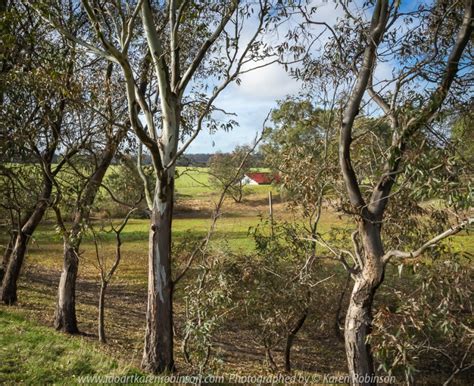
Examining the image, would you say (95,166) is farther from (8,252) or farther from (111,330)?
(8,252)

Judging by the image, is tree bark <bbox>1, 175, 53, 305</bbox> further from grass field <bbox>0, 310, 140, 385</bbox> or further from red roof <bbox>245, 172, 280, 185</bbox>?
red roof <bbox>245, 172, 280, 185</bbox>

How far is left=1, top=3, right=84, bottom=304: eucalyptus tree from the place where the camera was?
24.2 feet

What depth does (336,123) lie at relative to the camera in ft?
25.6

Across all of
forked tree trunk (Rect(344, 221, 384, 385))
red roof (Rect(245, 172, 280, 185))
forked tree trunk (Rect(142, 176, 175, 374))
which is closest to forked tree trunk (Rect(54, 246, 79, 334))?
forked tree trunk (Rect(142, 176, 175, 374))

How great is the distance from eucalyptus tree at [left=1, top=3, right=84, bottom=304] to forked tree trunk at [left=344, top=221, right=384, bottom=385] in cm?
468

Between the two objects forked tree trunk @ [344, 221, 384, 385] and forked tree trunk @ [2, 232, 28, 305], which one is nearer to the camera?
forked tree trunk @ [344, 221, 384, 385]

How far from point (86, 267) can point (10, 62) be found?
36.8 feet

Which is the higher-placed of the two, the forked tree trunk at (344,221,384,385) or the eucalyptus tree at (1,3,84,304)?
the eucalyptus tree at (1,3,84,304)

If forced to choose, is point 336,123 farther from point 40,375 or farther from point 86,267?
point 86,267

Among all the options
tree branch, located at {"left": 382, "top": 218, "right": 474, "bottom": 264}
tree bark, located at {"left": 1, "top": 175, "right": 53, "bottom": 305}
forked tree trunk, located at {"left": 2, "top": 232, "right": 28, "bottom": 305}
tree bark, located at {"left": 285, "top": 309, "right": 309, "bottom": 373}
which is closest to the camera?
tree branch, located at {"left": 382, "top": 218, "right": 474, "bottom": 264}

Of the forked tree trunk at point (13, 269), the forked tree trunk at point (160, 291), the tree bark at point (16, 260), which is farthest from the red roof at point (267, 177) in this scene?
the forked tree trunk at point (13, 269)

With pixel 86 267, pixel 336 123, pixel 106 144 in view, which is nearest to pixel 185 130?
pixel 106 144

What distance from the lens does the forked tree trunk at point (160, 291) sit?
6348mm

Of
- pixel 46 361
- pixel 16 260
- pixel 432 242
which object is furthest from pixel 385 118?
pixel 16 260
